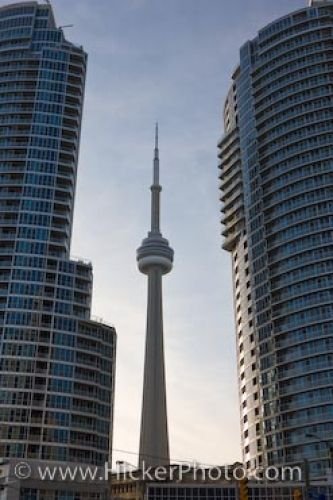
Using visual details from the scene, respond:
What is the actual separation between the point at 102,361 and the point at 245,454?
3888 cm

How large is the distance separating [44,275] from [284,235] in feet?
170

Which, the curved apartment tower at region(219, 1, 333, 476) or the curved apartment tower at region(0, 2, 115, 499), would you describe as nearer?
the curved apartment tower at region(0, 2, 115, 499)

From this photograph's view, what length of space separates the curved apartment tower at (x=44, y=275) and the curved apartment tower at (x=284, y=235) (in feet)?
108

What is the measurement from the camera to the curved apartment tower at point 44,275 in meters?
125

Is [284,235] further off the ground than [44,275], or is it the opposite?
[284,235]

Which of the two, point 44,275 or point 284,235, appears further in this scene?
point 284,235

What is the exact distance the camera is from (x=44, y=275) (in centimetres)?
13800

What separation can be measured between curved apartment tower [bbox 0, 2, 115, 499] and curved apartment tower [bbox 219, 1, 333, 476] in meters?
33.0

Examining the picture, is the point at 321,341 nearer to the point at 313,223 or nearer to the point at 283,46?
the point at 313,223

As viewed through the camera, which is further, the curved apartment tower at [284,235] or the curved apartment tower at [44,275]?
the curved apartment tower at [284,235]

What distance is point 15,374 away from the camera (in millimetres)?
126750

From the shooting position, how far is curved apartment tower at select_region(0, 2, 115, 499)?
12506 centimetres

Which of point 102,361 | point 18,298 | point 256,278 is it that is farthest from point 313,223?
point 18,298

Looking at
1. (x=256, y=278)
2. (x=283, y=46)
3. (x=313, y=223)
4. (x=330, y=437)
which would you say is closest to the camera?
(x=330, y=437)
